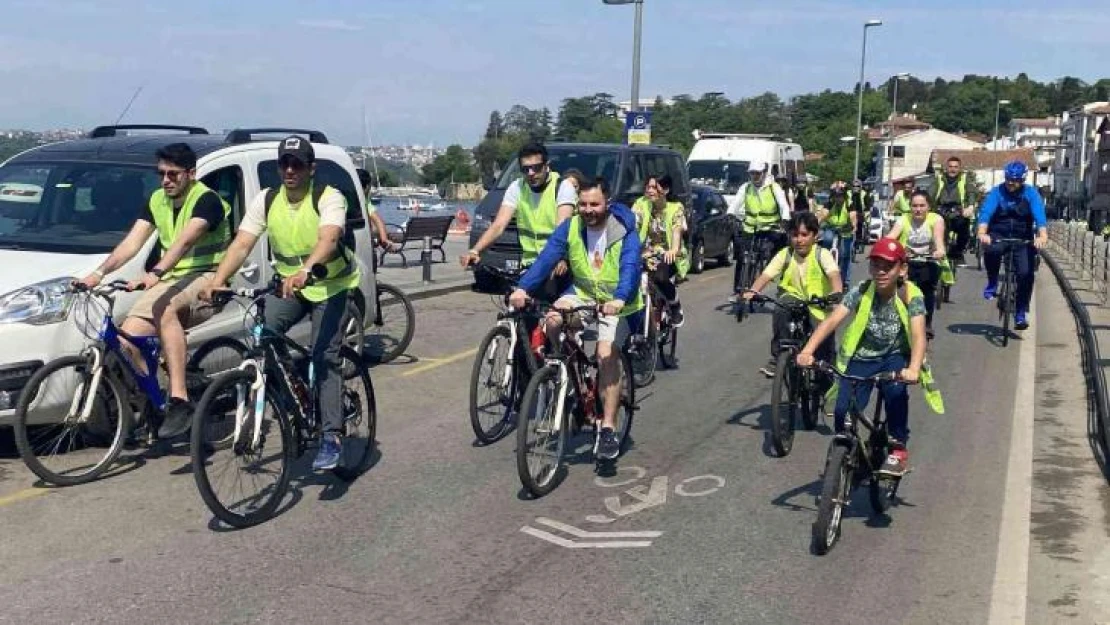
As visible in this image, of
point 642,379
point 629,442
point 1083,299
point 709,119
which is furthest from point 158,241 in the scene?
point 709,119

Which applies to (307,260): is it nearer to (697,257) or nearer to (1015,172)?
(1015,172)

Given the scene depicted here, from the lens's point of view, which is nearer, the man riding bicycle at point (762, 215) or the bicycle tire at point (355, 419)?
the bicycle tire at point (355, 419)

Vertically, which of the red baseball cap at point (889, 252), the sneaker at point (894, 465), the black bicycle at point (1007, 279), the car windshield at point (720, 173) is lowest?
the sneaker at point (894, 465)

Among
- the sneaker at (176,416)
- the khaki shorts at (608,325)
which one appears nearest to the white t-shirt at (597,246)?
the khaki shorts at (608,325)

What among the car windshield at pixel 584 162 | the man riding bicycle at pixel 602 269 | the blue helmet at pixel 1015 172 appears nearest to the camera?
the man riding bicycle at pixel 602 269

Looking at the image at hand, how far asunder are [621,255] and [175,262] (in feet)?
8.33

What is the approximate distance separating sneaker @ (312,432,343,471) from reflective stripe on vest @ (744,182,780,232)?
376 inches

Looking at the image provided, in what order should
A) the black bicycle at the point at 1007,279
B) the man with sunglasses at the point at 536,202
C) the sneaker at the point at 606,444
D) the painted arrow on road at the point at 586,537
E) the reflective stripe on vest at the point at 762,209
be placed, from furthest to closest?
the reflective stripe on vest at the point at 762,209
the black bicycle at the point at 1007,279
the man with sunglasses at the point at 536,202
the sneaker at the point at 606,444
the painted arrow on road at the point at 586,537

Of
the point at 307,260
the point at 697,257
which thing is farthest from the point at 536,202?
the point at 697,257

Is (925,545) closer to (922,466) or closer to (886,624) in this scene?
(886,624)

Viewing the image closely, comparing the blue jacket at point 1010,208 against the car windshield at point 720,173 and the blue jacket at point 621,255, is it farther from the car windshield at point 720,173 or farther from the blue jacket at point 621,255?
the car windshield at point 720,173

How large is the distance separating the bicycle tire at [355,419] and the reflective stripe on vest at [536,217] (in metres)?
2.19

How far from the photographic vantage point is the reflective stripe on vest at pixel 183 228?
7.27 metres

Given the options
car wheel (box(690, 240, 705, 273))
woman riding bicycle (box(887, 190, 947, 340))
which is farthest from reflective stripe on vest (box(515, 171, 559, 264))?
car wheel (box(690, 240, 705, 273))
